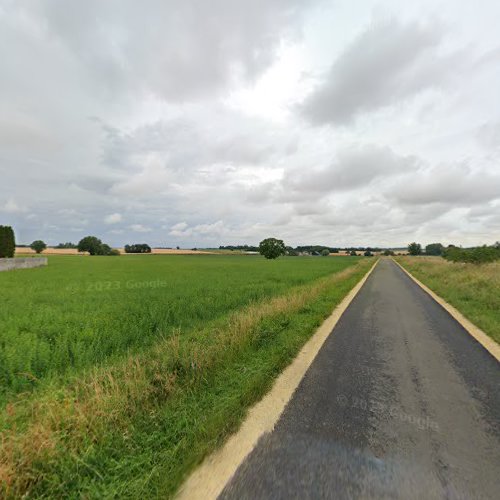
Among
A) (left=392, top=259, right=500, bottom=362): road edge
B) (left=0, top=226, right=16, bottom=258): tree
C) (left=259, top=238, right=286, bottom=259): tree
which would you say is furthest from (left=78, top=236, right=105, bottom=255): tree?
(left=392, top=259, right=500, bottom=362): road edge

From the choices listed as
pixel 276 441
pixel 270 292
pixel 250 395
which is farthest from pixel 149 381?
pixel 270 292

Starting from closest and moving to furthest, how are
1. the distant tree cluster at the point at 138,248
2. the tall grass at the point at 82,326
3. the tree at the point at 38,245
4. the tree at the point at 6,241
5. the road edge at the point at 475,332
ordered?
the tall grass at the point at 82,326 < the road edge at the point at 475,332 < the tree at the point at 6,241 < the tree at the point at 38,245 < the distant tree cluster at the point at 138,248

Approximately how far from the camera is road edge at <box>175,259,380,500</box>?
94.4 inches

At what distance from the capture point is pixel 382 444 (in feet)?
9.54

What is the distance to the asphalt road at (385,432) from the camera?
7.86 ft

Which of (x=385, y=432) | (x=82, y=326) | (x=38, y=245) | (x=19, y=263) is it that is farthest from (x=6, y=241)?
(x=38, y=245)

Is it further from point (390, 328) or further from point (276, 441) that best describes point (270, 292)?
point (276, 441)

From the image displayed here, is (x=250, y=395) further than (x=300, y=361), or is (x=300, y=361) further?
(x=300, y=361)

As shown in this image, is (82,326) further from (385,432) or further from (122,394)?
(385,432)

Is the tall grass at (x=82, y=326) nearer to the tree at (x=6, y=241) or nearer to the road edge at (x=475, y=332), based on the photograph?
the road edge at (x=475, y=332)

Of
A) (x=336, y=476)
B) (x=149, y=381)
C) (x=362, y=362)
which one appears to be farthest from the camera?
(x=362, y=362)

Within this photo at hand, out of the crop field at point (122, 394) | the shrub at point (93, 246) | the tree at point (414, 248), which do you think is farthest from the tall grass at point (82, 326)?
the tree at point (414, 248)

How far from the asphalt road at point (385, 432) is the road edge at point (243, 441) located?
0.32 feet

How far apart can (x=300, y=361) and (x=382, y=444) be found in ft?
7.74
